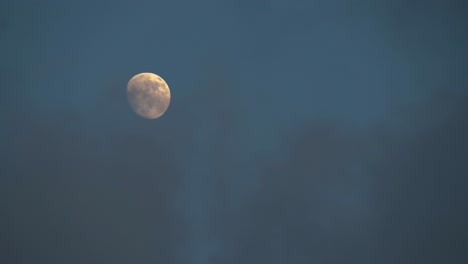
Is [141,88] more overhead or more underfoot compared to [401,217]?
more overhead

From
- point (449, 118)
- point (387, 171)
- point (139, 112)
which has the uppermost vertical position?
point (139, 112)

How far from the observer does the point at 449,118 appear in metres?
15.5

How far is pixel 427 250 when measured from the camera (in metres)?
14.8

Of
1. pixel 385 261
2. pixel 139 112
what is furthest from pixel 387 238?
pixel 139 112

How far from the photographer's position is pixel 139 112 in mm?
15508

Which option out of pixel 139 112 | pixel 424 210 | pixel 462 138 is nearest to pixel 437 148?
pixel 462 138

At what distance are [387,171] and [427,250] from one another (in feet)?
8.08

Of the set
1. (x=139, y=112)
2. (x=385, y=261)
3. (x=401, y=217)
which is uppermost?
(x=139, y=112)

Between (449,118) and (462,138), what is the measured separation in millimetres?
685

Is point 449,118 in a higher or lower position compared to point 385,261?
higher

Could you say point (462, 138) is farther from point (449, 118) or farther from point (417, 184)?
point (417, 184)

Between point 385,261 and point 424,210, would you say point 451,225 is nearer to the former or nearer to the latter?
point 424,210

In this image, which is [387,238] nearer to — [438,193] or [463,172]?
[438,193]

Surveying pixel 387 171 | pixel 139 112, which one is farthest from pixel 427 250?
pixel 139 112
